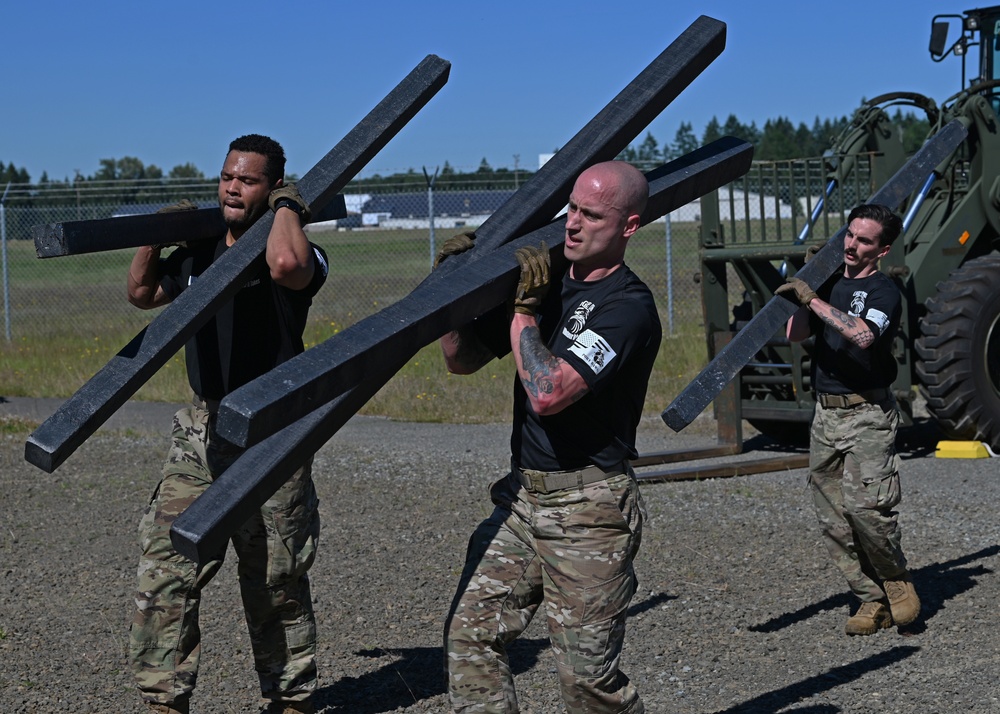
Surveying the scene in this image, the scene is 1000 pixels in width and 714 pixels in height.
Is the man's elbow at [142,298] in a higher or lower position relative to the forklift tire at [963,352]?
higher

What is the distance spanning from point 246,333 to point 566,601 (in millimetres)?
1518

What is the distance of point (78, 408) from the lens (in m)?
3.46

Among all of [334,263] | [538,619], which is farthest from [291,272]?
[334,263]

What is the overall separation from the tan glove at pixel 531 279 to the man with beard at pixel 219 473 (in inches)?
39.0

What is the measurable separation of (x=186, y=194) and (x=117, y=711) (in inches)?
733

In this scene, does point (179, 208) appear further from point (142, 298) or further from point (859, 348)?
point (859, 348)

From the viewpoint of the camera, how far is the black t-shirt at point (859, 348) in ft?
19.2

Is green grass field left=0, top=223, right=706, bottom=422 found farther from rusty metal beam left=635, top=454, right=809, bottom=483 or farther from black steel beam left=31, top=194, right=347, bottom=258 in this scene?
black steel beam left=31, top=194, right=347, bottom=258

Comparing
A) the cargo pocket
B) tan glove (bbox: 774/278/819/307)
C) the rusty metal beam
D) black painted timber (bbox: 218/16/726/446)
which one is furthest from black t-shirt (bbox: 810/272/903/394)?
the rusty metal beam

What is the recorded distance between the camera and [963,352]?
31.1ft

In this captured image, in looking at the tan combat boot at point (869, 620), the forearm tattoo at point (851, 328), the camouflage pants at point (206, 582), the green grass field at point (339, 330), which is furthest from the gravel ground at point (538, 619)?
the green grass field at point (339, 330)

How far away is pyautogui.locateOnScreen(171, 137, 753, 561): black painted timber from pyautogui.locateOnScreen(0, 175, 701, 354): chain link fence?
8908 millimetres

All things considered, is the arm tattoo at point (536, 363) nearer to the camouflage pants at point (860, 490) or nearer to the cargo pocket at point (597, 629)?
the cargo pocket at point (597, 629)

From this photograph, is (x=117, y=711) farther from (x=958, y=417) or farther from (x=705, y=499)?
(x=958, y=417)
